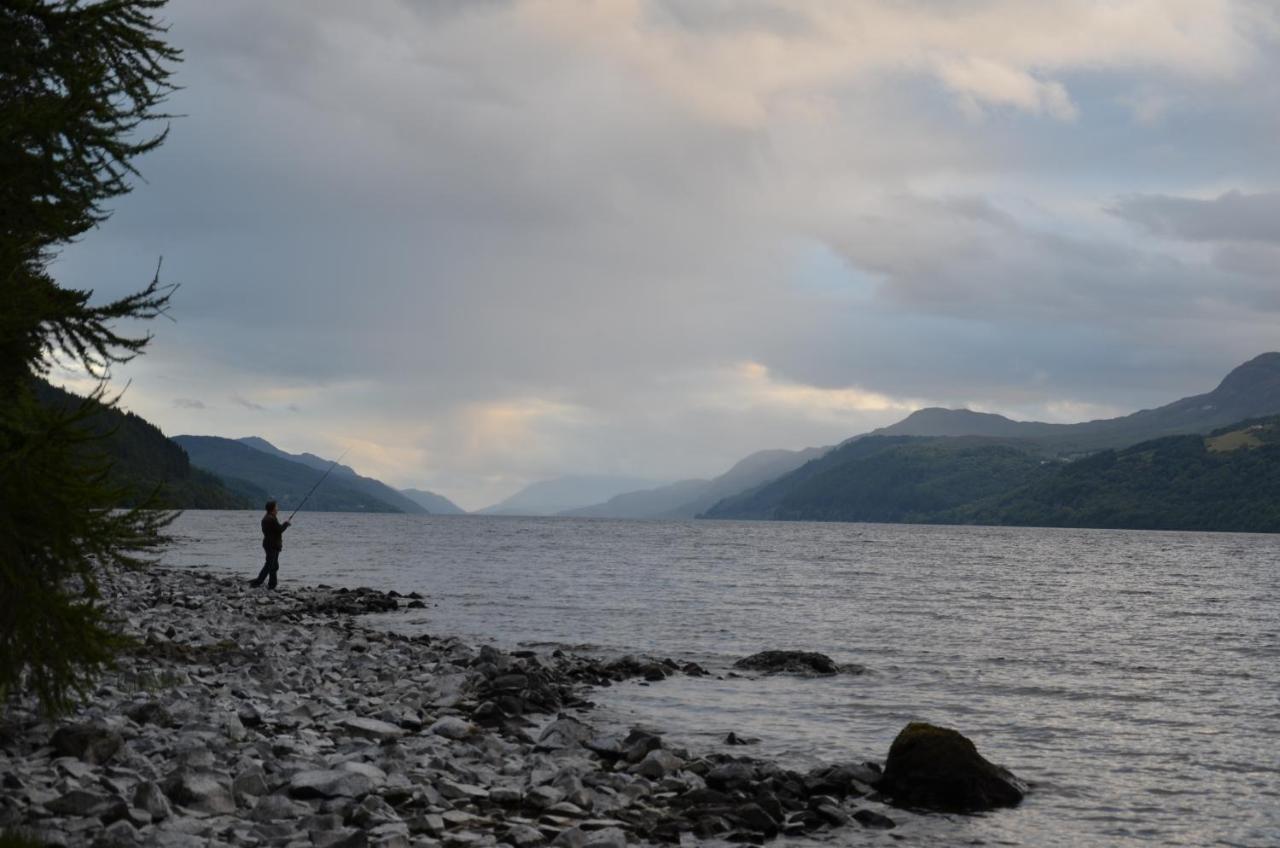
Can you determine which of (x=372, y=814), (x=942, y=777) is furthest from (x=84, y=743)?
(x=942, y=777)

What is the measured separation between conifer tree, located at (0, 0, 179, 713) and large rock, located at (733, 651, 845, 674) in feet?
68.7

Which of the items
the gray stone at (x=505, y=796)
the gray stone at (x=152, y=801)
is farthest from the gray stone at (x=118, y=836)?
the gray stone at (x=505, y=796)

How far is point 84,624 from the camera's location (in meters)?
8.48

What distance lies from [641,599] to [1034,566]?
63.8 metres

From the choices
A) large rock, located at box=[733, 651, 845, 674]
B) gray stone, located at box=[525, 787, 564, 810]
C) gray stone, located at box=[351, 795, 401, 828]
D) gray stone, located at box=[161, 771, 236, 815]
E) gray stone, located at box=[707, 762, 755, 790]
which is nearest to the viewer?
gray stone, located at box=[161, 771, 236, 815]

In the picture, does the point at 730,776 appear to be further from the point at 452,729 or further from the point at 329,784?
the point at 329,784

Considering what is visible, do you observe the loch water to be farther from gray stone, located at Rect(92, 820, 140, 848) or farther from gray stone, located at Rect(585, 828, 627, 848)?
gray stone, located at Rect(585, 828, 627, 848)

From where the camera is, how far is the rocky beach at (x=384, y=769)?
32.7 feet

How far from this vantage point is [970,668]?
29.7 meters

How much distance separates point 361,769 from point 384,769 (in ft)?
2.62

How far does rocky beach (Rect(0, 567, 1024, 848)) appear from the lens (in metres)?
9.97

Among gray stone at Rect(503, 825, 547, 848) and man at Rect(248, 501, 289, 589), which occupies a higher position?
man at Rect(248, 501, 289, 589)

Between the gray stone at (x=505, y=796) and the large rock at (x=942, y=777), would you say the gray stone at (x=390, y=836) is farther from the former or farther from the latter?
the large rock at (x=942, y=777)

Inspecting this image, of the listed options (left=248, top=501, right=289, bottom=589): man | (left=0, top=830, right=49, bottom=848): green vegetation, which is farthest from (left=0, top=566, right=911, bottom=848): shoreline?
(left=248, top=501, right=289, bottom=589): man
